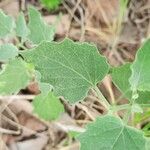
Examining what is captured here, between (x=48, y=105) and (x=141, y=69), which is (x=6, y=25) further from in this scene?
(x=141, y=69)

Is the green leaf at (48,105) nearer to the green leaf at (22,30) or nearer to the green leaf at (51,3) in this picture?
the green leaf at (22,30)

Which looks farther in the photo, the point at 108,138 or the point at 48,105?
the point at 48,105

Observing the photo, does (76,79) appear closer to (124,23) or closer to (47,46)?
(47,46)

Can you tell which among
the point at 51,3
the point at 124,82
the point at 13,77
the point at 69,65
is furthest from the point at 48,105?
the point at 51,3

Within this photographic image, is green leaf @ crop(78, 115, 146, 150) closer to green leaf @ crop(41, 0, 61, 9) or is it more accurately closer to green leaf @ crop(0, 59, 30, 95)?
green leaf @ crop(0, 59, 30, 95)

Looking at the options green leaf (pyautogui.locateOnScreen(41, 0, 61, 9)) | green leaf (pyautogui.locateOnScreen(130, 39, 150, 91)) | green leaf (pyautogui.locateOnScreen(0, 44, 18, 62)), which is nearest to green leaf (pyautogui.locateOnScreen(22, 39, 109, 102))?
green leaf (pyautogui.locateOnScreen(130, 39, 150, 91))

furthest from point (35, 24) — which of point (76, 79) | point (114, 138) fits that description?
point (114, 138)

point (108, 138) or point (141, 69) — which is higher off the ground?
point (141, 69)
